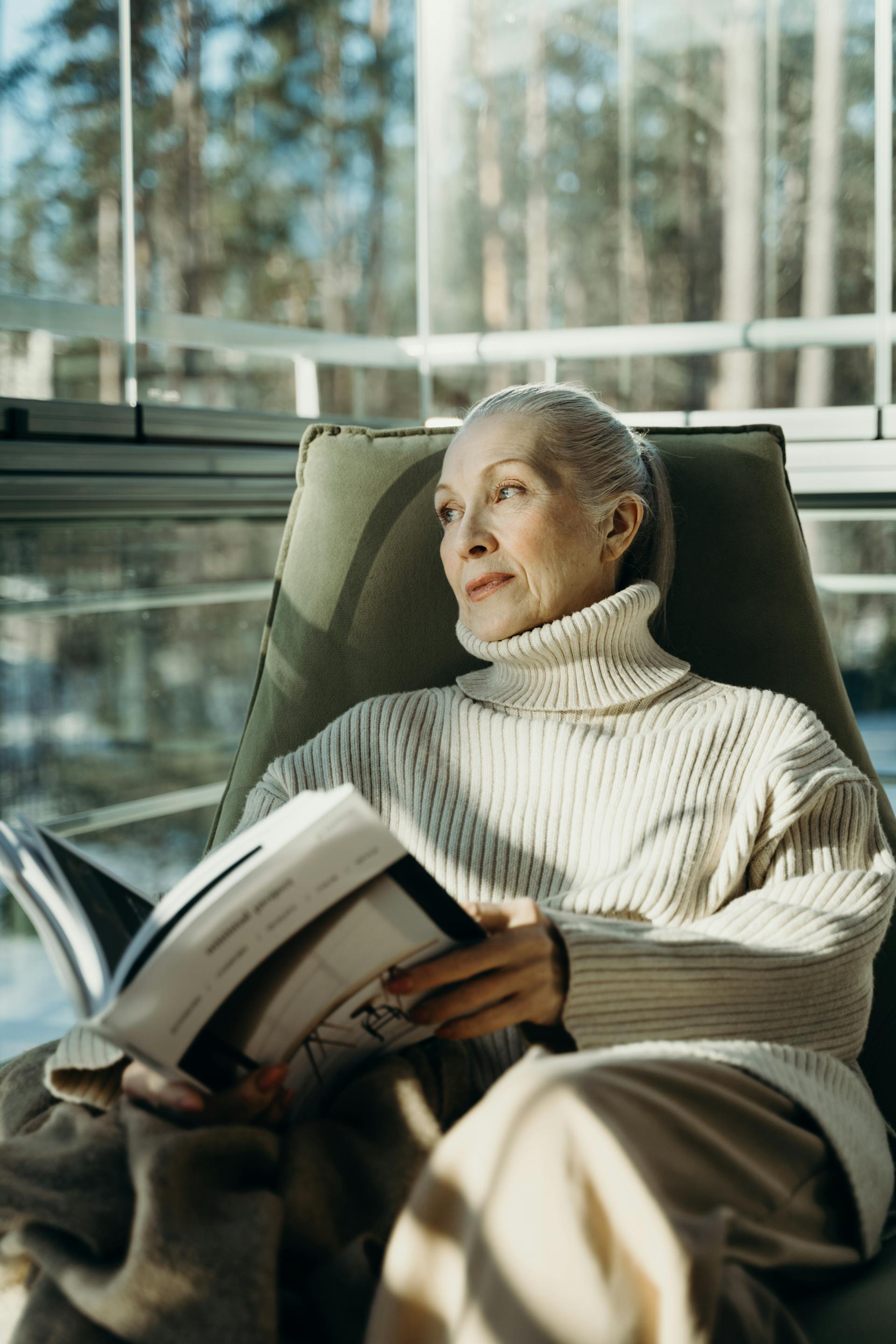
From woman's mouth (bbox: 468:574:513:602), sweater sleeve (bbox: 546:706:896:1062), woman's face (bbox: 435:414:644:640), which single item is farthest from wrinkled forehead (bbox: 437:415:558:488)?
sweater sleeve (bbox: 546:706:896:1062)

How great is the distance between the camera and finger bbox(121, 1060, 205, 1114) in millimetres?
914

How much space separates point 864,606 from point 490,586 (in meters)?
2.72

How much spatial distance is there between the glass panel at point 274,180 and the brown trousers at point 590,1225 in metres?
2.27

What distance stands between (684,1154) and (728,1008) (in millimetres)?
233

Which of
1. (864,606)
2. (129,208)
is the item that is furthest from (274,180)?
(864,606)

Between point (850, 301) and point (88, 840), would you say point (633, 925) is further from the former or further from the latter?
point (850, 301)

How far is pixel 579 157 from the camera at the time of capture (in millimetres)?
4617

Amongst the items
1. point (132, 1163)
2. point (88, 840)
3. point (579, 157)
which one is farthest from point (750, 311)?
point (132, 1163)

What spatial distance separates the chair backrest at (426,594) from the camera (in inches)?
59.1

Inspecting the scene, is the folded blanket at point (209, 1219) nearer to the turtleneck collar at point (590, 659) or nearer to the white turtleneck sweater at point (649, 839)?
the white turtleneck sweater at point (649, 839)

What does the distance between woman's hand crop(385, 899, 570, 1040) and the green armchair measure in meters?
0.57

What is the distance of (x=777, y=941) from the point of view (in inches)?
43.9

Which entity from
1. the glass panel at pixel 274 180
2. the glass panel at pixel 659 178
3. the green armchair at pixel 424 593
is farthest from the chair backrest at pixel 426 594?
the glass panel at pixel 659 178

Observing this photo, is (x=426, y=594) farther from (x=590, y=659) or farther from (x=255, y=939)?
(x=255, y=939)
